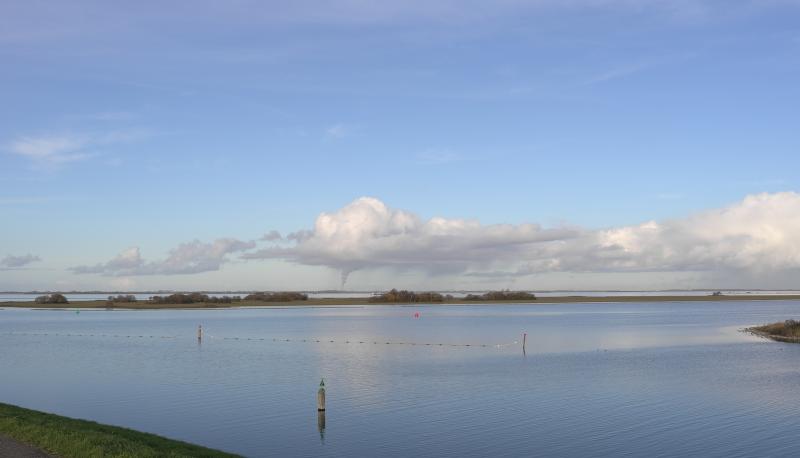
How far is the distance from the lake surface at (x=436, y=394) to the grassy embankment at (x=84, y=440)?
3619mm

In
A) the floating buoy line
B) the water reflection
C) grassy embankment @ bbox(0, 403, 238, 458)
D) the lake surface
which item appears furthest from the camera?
the floating buoy line

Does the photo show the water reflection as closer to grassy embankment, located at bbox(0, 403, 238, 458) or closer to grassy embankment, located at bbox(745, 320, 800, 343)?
grassy embankment, located at bbox(0, 403, 238, 458)

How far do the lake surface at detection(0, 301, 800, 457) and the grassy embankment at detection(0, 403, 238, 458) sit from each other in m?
3.62

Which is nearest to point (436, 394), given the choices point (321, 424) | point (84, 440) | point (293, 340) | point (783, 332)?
point (321, 424)

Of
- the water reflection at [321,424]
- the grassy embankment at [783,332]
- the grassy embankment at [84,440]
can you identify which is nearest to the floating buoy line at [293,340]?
the grassy embankment at [783,332]

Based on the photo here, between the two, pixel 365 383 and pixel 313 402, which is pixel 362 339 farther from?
pixel 313 402

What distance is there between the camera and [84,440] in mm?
22453

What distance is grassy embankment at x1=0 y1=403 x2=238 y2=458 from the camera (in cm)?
2130

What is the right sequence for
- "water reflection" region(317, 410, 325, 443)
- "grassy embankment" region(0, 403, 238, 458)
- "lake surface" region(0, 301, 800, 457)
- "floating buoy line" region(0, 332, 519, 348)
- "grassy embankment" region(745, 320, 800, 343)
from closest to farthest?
"grassy embankment" region(0, 403, 238, 458) < "lake surface" region(0, 301, 800, 457) < "water reflection" region(317, 410, 325, 443) < "floating buoy line" region(0, 332, 519, 348) < "grassy embankment" region(745, 320, 800, 343)

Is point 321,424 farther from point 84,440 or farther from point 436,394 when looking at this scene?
point 84,440

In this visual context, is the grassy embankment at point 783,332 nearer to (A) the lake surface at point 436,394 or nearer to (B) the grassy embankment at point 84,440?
(A) the lake surface at point 436,394

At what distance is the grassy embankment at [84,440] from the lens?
21.3 m

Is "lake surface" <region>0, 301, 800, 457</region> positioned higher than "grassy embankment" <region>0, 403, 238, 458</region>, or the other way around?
"grassy embankment" <region>0, 403, 238, 458</region>

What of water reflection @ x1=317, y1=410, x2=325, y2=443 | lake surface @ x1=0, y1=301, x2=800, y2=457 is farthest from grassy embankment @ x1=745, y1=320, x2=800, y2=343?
water reflection @ x1=317, y1=410, x2=325, y2=443
